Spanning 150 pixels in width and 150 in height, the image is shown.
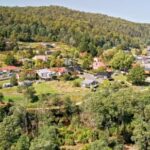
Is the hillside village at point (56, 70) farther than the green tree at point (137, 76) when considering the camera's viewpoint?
Yes

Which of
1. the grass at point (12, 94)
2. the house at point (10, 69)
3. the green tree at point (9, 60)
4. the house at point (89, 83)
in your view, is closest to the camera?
the grass at point (12, 94)

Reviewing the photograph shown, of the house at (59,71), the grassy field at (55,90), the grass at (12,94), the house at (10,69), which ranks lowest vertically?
the grass at (12,94)

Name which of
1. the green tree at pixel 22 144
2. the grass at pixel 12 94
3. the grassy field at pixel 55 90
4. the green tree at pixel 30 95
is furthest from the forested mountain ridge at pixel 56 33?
the green tree at pixel 22 144

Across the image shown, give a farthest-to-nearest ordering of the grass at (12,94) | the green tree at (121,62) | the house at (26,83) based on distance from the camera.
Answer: the green tree at (121,62), the house at (26,83), the grass at (12,94)

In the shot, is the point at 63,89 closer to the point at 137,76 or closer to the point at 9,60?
the point at 137,76

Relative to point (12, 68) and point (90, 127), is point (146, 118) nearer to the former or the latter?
point (90, 127)

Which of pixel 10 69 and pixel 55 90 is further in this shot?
pixel 10 69

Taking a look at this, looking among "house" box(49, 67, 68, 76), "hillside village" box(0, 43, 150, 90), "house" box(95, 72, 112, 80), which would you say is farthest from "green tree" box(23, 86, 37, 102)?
"house" box(95, 72, 112, 80)

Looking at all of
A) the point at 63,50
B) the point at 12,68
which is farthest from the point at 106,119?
the point at 63,50

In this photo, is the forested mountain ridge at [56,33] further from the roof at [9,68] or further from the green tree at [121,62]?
the roof at [9,68]

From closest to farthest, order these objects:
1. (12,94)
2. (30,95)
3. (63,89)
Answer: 1. (30,95)
2. (12,94)
3. (63,89)

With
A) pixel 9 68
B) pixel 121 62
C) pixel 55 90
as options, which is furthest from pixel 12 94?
pixel 121 62
